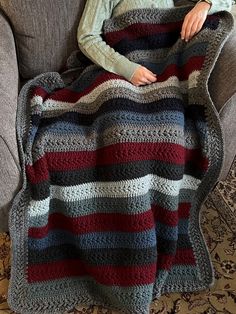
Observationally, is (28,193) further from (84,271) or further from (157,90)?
(157,90)

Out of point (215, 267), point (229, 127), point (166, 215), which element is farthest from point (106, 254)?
point (229, 127)

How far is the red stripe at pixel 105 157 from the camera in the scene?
3.39 feet

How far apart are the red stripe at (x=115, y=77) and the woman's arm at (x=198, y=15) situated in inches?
3.9

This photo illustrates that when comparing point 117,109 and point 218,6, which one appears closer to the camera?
point 117,109

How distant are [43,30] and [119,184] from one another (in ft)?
1.97

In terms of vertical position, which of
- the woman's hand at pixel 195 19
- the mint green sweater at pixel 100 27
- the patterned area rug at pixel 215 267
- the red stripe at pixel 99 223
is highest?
the woman's hand at pixel 195 19

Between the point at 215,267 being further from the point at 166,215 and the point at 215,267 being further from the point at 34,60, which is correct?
the point at 34,60

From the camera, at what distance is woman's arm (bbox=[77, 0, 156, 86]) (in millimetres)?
1218

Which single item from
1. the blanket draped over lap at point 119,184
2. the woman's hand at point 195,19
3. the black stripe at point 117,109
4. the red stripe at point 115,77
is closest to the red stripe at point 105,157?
the blanket draped over lap at point 119,184

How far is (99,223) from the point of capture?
1124 millimetres

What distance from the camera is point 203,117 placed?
1.10m

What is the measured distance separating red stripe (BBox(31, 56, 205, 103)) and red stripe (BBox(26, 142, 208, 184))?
0.24m

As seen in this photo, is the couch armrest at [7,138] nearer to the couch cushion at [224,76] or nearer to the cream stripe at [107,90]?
the cream stripe at [107,90]

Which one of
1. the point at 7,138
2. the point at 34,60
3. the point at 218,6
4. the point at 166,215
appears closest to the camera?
the point at 7,138
